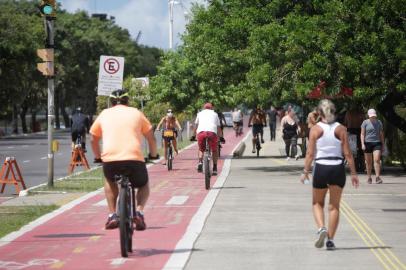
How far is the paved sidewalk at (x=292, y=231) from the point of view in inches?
416

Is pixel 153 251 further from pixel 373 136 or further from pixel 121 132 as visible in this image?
pixel 373 136

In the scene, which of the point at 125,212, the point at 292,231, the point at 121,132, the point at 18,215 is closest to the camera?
the point at 125,212

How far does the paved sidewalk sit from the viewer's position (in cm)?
1058

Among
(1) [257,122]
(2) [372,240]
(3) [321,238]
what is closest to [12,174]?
(2) [372,240]

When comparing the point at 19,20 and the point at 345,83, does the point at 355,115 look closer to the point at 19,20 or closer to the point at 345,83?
the point at 345,83

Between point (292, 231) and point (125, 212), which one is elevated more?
point (125, 212)

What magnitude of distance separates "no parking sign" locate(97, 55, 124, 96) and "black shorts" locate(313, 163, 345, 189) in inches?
564

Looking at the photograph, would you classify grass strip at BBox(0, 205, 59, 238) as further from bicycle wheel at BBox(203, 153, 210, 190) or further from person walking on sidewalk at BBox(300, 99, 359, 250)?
person walking on sidewalk at BBox(300, 99, 359, 250)

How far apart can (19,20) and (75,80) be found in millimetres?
27443

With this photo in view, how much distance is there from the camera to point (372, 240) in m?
12.3

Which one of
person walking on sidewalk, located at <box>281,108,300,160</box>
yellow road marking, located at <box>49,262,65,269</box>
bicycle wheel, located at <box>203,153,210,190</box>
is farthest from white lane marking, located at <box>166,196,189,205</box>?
person walking on sidewalk, located at <box>281,108,300,160</box>

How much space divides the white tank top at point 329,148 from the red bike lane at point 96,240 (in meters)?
1.97

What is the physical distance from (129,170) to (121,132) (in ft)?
1.40

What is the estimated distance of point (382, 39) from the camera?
80.0 ft
